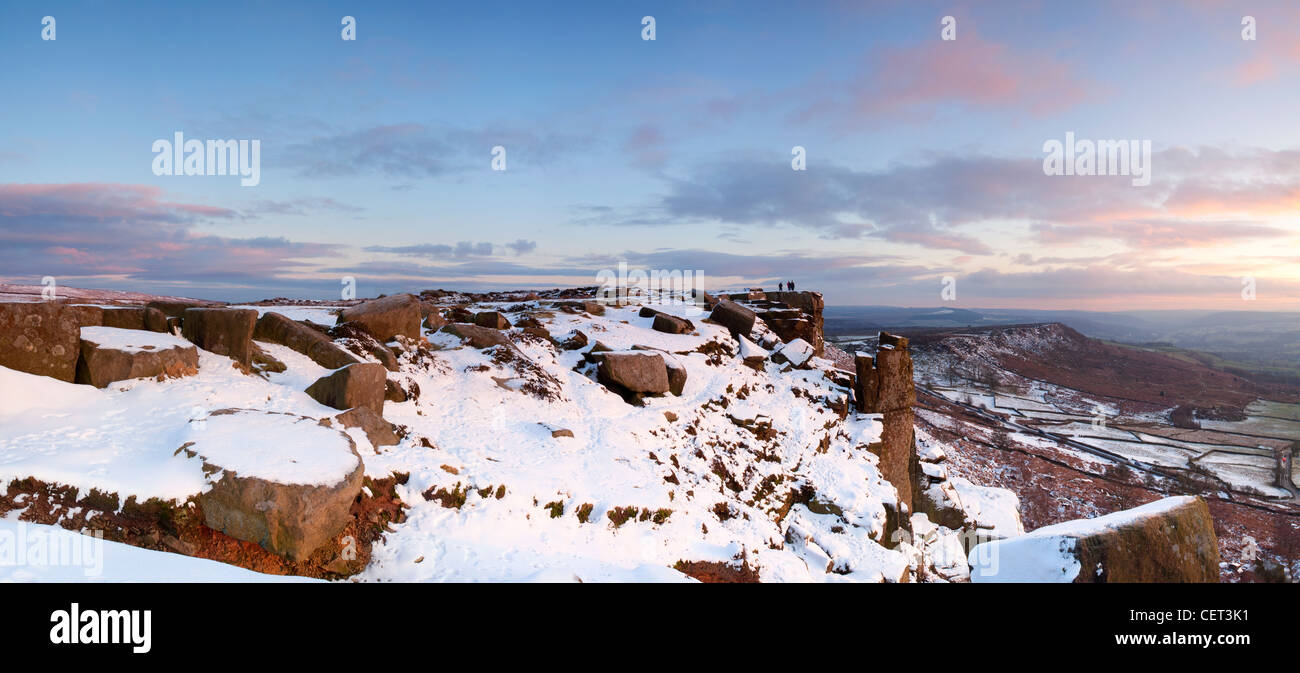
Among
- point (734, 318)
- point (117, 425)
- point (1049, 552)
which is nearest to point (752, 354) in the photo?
point (734, 318)

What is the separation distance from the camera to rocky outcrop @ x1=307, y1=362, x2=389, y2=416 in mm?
12633

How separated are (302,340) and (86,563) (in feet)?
32.5

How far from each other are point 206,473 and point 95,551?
2.34 meters

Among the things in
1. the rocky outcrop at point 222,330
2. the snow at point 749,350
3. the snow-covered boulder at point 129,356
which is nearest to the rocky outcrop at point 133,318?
the rocky outcrop at point 222,330

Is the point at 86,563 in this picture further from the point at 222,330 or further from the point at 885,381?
the point at 885,381

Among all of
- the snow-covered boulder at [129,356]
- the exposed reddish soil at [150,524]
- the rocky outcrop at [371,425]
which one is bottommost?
the exposed reddish soil at [150,524]

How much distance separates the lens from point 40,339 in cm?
1048

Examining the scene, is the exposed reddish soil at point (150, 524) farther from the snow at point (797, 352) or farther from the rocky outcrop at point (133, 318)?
the snow at point (797, 352)

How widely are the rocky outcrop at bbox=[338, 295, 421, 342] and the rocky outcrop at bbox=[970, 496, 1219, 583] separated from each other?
1816 centimetres

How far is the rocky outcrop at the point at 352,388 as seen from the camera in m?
12.6

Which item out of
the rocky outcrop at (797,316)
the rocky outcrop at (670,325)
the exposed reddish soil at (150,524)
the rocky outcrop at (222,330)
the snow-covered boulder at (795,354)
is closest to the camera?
the exposed reddish soil at (150,524)

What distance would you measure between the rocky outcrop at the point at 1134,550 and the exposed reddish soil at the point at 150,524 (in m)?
13.1
